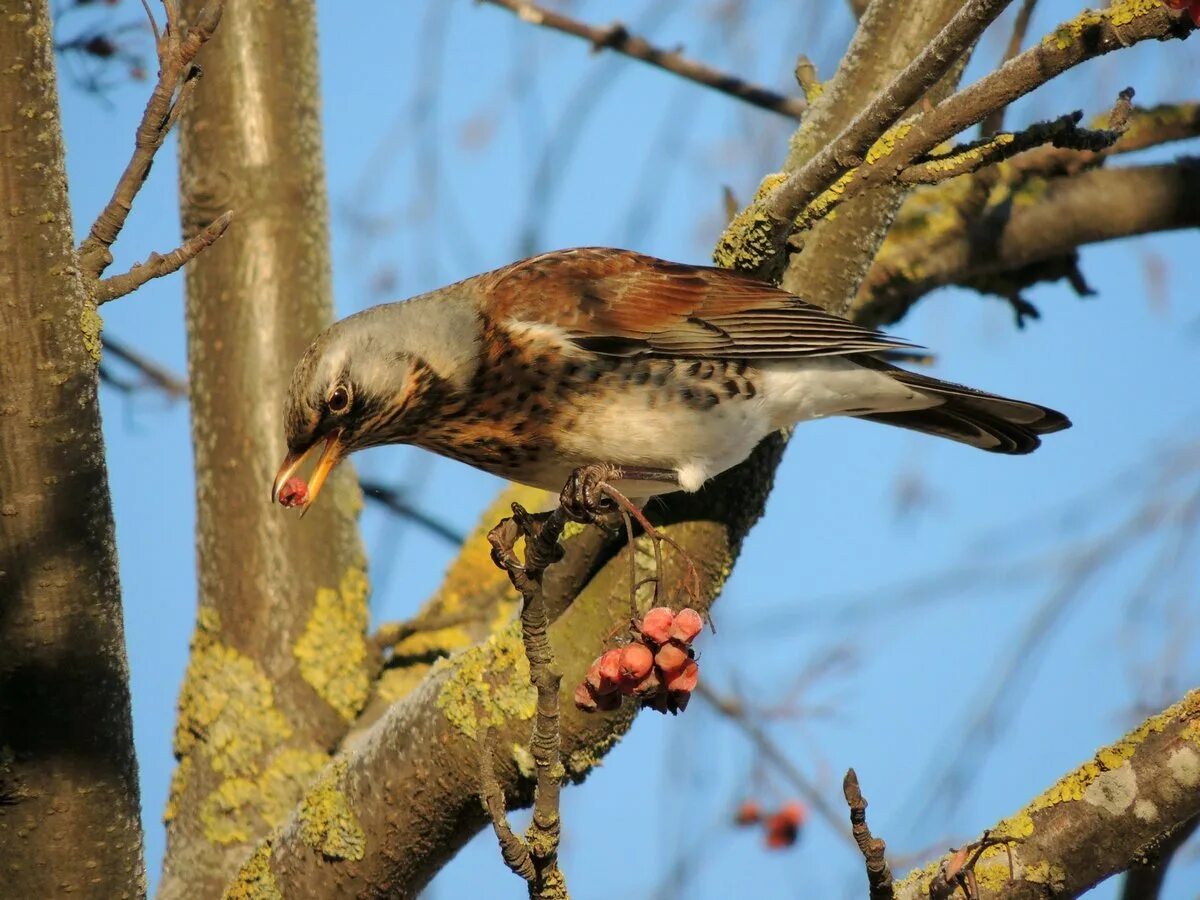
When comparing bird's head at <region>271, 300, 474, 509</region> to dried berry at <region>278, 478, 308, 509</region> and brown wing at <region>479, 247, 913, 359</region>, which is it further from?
brown wing at <region>479, 247, 913, 359</region>

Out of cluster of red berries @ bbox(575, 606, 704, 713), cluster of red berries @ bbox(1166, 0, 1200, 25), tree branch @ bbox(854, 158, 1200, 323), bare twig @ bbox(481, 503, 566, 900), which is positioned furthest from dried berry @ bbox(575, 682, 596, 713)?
tree branch @ bbox(854, 158, 1200, 323)

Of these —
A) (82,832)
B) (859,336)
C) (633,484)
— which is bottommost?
(82,832)

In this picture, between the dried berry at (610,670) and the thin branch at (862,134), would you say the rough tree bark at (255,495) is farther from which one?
the dried berry at (610,670)

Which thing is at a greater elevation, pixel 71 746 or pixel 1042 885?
pixel 71 746

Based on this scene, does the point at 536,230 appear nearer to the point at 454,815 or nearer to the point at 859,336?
the point at 859,336

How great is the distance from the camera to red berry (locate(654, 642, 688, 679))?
262cm

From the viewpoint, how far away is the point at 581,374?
4016 mm

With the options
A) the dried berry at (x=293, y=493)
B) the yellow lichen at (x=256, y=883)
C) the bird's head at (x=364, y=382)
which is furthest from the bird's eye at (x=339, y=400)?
the yellow lichen at (x=256, y=883)

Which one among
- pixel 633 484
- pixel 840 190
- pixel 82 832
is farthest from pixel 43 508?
pixel 840 190

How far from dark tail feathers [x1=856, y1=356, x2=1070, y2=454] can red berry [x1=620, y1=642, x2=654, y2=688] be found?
206 cm

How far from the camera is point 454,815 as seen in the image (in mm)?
3510

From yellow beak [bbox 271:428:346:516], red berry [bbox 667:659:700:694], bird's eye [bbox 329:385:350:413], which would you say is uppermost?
bird's eye [bbox 329:385:350:413]

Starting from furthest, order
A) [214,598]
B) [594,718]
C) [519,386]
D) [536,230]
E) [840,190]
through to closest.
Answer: [536,230] < [214,598] < [519,386] < [594,718] < [840,190]

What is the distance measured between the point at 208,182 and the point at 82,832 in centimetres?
256
